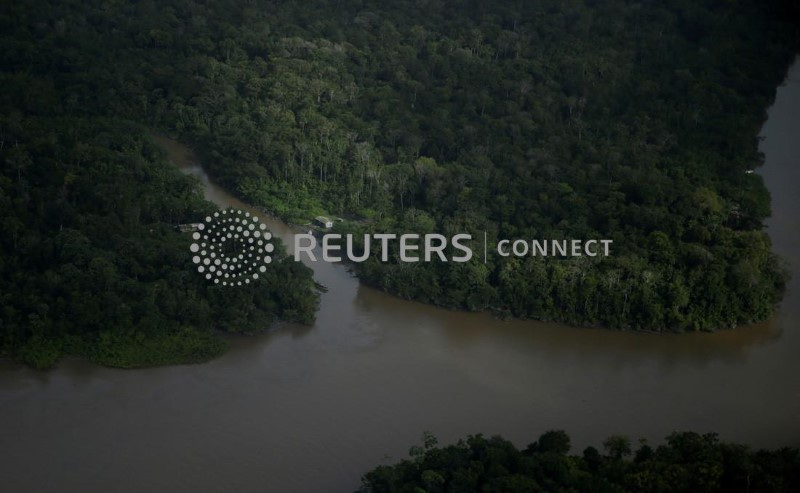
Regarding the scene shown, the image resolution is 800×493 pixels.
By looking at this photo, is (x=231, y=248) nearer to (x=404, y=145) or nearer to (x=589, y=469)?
(x=404, y=145)

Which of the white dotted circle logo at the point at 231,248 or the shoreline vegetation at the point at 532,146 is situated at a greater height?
the shoreline vegetation at the point at 532,146

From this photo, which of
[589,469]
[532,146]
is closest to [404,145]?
[532,146]

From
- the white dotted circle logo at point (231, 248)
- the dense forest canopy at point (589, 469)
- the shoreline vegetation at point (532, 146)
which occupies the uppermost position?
the shoreline vegetation at point (532, 146)

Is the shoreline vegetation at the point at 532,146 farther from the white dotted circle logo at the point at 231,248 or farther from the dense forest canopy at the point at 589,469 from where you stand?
the dense forest canopy at the point at 589,469

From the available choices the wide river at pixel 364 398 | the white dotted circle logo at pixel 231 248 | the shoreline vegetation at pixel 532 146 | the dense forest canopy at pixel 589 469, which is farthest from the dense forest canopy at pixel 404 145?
the dense forest canopy at pixel 589 469

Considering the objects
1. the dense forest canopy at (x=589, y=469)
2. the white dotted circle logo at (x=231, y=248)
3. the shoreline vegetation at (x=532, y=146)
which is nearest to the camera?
the dense forest canopy at (x=589, y=469)

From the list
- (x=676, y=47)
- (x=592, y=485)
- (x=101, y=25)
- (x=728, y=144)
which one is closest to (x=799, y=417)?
(x=592, y=485)

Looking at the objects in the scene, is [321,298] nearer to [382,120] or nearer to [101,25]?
[382,120]

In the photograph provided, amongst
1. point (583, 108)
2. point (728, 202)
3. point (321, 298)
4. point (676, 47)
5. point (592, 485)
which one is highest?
point (676, 47)
